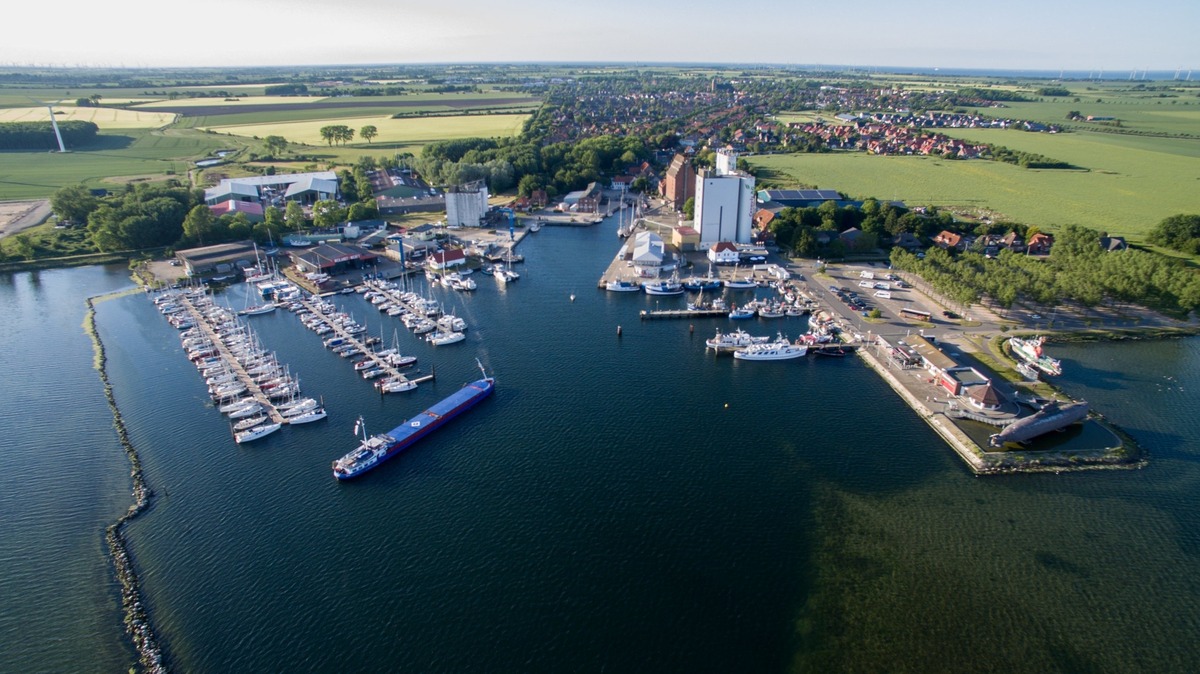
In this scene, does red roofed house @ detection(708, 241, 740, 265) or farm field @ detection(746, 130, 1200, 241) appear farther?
farm field @ detection(746, 130, 1200, 241)

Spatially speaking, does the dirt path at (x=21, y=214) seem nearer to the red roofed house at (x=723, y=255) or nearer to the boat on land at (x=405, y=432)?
the boat on land at (x=405, y=432)

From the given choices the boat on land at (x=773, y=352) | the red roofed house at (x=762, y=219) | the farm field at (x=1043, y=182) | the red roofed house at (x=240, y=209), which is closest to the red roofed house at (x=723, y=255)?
the red roofed house at (x=762, y=219)

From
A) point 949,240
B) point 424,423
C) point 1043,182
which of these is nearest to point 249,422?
point 424,423

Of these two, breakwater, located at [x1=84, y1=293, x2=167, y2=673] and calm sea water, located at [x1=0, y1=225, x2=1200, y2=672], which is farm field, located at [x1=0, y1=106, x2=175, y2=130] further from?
breakwater, located at [x1=84, y1=293, x2=167, y2=673]

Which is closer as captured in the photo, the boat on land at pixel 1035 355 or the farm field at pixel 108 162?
the boat on land at pixel 1035 355

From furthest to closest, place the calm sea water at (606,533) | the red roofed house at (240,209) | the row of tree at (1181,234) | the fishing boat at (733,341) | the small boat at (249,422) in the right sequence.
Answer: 1. the red roofed house at (240,209)
2. the row of tree at (1181,234)
3. the fishing boat at (733,341)
4. the small boat at (249,422)
5. the calm sea water at (606,533)

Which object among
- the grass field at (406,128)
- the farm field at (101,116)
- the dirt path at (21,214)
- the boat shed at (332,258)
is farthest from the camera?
the farm field at (101,116)

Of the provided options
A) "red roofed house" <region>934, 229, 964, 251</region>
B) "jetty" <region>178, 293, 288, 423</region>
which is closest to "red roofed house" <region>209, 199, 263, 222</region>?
"jetty" <region>178, 293, 288, 423</region>

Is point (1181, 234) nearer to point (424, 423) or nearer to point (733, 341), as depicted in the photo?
point (733, 341)
